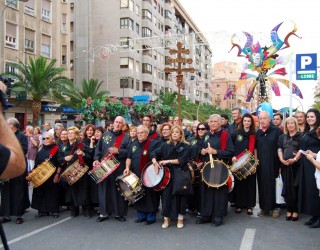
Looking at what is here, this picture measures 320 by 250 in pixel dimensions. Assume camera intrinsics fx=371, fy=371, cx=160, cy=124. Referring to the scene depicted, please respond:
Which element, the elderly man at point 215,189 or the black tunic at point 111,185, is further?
the black tunic at point 111,185

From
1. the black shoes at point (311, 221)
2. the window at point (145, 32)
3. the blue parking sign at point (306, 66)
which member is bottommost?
the black shoes at point (311, 221)

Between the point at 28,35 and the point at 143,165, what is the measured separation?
90.1ft

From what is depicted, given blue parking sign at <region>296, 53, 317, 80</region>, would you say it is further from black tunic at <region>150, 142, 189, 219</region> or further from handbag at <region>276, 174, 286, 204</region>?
black tunic at <region>150, 142, 189, 219</region>

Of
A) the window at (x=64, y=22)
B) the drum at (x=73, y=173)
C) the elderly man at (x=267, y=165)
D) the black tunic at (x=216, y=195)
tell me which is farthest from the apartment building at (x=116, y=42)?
the black tunic at (x=216, y=195)

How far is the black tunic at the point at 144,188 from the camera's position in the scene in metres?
6.74

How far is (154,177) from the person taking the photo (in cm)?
652

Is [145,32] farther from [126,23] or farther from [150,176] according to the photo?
[150,176]

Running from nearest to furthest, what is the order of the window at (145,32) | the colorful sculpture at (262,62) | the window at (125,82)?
the colorful sculpture at (262,62) → the window at (125,82) → the window at (145,32)

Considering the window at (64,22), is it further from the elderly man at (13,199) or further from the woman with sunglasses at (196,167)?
the woman with sunglasses at (196,167)

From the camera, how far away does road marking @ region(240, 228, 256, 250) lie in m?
5.25

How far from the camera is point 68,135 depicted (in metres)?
7.62

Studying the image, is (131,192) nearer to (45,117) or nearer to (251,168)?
(251,168)

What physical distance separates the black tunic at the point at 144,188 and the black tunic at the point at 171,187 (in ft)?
0.93

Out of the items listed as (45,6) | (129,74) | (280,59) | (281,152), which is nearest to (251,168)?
(281,152)
